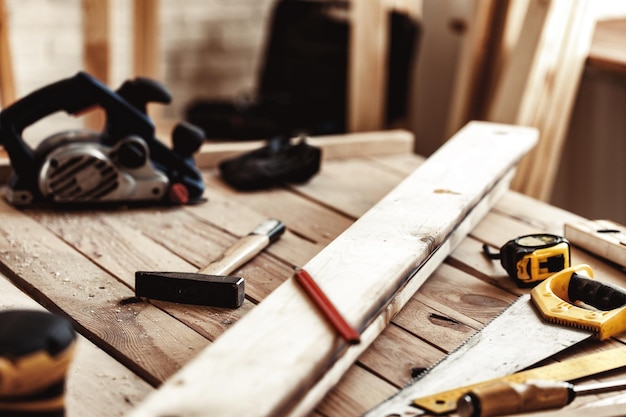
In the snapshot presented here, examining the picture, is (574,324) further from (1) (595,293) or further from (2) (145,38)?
(2) (145,38)

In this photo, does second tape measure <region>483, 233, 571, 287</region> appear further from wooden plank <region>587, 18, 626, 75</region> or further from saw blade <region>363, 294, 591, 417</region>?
wooden plank <region>587, 18, 626, 75</region>

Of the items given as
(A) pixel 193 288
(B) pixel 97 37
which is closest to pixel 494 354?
(A) pixel 193 288

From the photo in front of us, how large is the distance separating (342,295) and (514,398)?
0.89 feet

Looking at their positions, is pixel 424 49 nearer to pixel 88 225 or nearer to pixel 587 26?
pixel 587 26

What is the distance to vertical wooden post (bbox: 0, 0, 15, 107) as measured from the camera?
187 cm

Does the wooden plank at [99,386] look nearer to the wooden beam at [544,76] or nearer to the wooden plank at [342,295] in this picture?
the wooden plank at [342,295]

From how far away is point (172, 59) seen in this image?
370 cm

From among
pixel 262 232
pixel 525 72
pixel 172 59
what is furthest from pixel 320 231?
pixel 172 59

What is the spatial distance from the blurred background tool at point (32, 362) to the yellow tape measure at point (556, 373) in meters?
0.44

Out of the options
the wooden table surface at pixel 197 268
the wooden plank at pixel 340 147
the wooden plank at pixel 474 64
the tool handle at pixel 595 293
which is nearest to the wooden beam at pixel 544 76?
the wooden plank at pixel 474 64

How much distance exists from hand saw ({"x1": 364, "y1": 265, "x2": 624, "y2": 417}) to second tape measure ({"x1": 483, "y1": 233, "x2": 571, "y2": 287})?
93 mm

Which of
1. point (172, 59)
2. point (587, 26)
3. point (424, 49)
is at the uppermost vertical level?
point (587, 26)

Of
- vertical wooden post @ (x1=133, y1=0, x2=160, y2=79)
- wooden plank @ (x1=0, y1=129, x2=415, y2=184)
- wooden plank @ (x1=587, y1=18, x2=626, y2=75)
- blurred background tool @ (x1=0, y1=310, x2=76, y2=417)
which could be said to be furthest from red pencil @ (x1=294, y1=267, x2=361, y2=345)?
wooden plank @ (x1=587, y1=18, x2=626, y2=75)

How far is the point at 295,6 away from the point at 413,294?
7.57 ft
